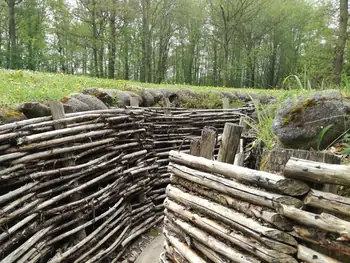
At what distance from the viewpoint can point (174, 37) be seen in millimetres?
18703

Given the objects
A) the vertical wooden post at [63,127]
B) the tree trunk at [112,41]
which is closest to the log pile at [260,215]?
the vertical wooden post at [63,127]

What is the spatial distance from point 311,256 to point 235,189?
0.58 metres

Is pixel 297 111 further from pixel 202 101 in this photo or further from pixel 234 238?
pixel 202 101

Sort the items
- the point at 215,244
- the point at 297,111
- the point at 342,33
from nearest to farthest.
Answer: the point at 215,244 → the point at 297,111 → the point at 342,33

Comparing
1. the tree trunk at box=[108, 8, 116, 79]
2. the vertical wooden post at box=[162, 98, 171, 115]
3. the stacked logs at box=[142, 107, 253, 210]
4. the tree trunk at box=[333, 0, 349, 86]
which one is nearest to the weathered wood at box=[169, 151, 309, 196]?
the stacked logs at box=[142, 107, 253, 210]

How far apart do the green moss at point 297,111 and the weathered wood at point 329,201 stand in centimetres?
83

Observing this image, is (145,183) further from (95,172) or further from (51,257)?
(51,257)

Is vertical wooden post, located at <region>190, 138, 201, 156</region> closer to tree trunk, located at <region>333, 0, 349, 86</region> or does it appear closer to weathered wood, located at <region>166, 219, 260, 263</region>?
weathered wood, located at <region>166, 219, 260, 263</region>

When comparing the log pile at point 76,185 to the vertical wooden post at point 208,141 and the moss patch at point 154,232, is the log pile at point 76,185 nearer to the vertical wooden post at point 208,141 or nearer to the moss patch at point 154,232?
the moss patch at point 154,232

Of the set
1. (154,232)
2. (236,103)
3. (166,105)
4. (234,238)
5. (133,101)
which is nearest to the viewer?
(234,238)

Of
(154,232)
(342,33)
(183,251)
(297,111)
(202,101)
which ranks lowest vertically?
(154,232)

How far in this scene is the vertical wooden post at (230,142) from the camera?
2.21m

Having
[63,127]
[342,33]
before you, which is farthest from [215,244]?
[342,33]

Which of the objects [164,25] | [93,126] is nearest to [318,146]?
[93,126]
